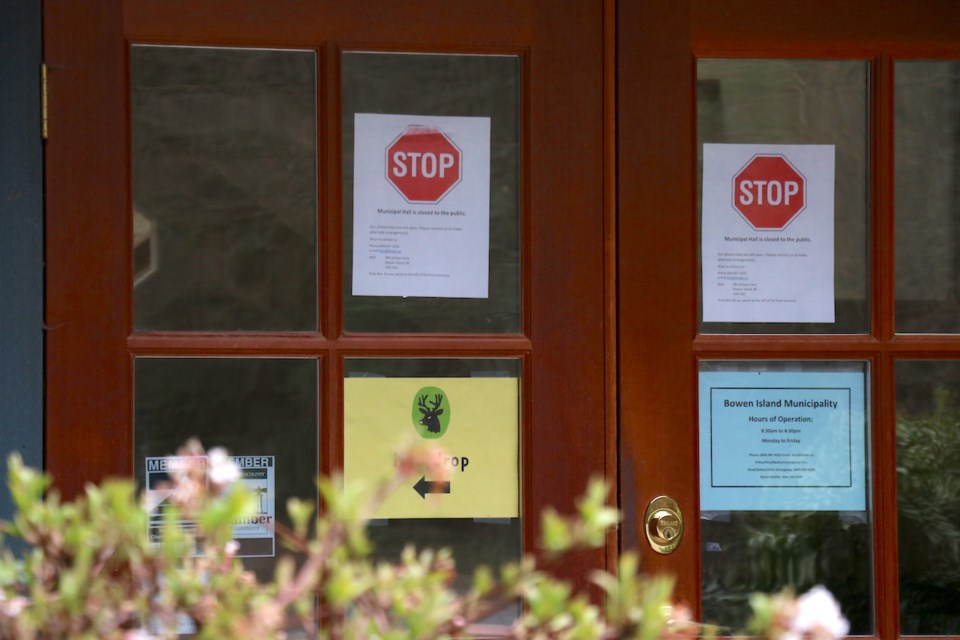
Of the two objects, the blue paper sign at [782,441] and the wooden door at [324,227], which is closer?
the wooden door at [324,227]

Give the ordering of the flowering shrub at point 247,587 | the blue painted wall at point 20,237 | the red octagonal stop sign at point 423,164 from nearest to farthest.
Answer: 1. the flowering shrub at point 247,587
2. the blue painted wall at point 20,237
3. the red octagonal stop sign at point 423,164

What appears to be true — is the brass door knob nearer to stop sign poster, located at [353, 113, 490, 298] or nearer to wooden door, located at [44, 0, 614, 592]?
wooden door, located at [44, 0, 614, 592]

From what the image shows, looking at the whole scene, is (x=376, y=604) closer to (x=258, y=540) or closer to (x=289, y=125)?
(x=258, y=540)

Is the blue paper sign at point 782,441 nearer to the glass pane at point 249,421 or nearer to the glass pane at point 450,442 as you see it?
the glass pane at point 450,442

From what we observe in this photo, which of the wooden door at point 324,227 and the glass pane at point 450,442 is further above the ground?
the wooden door at point 324,227

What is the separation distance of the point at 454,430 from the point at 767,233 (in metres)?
0.82

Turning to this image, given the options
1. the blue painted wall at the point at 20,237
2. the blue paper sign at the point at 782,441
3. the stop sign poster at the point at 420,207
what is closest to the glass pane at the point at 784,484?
the blue paper sign at the point at 782,441

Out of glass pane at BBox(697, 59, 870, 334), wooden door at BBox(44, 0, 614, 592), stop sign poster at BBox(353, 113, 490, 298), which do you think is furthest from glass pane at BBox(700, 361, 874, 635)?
stop sign poster at BBox(353, 113, 490, 298)

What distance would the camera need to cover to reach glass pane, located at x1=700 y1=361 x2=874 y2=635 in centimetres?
258

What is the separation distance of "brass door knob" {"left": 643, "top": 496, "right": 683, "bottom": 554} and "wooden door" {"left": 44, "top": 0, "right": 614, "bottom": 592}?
0.45 feet

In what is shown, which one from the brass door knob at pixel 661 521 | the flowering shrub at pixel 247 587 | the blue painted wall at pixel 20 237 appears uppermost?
the blue painted wall at pixel 20 237

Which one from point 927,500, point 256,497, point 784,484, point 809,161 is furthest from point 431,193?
point 927,500

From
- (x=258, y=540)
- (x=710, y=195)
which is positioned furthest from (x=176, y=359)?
(x=710, y=195)

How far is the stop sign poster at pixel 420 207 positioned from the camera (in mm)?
2533
